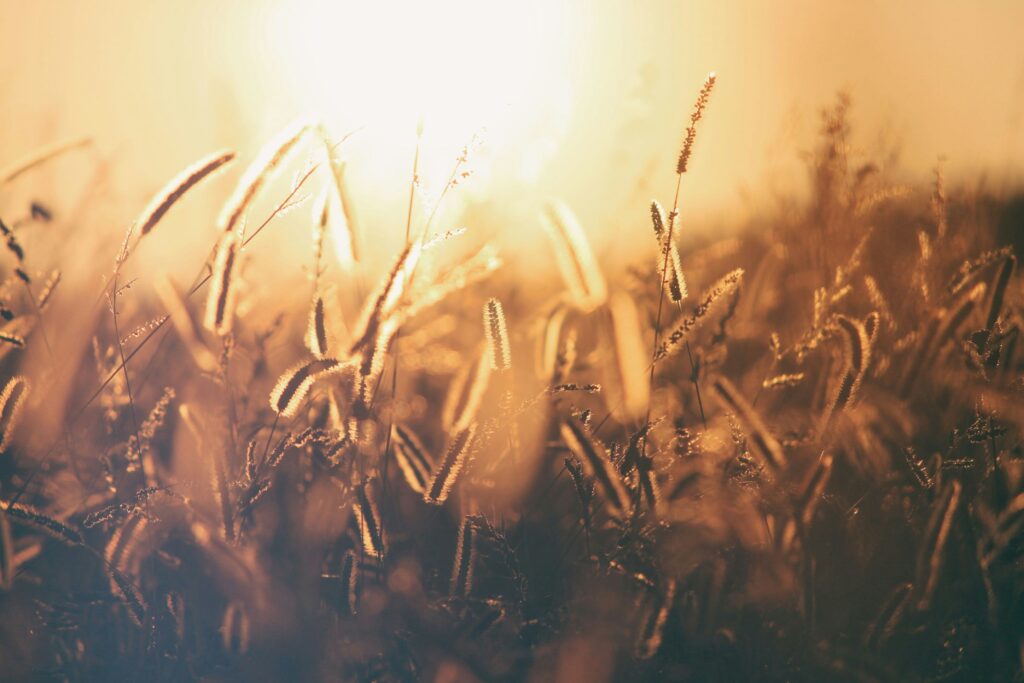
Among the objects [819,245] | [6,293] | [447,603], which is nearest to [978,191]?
[819,245]

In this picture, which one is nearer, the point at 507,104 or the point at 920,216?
the point at 507,104

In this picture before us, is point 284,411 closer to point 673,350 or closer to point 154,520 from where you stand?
point 154,520

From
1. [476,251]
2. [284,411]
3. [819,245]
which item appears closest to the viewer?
[284,411]

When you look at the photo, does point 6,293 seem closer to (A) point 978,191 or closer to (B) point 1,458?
(B) point 1,458

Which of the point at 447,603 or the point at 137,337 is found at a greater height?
the point at 137,337

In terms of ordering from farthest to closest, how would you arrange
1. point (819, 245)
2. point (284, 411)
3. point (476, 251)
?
point (819, 245)
point (476, 251)
point (284, 411)

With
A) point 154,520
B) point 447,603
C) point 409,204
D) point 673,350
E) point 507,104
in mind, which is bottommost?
point 447,603
